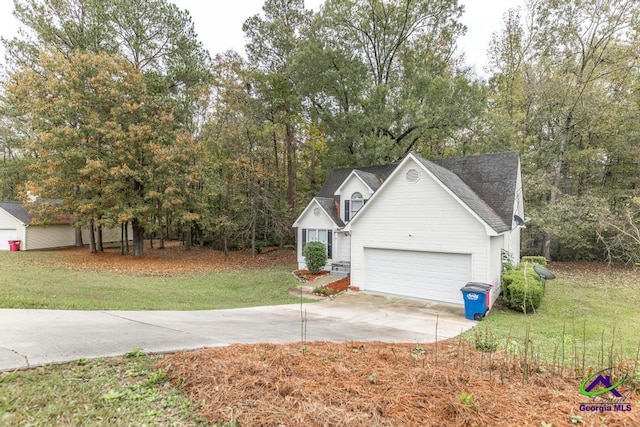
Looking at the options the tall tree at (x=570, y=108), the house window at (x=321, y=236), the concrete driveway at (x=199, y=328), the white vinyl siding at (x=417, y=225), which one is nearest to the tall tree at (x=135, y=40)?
the house window at (x=321, y=236)

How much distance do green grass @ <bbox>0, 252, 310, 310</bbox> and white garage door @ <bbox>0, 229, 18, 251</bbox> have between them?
9920 millimetres

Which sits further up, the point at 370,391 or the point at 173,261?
the point at 370,391

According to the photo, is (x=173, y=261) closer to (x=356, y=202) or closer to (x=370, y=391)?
(x=356, y=202)

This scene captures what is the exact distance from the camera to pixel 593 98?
1986 cm

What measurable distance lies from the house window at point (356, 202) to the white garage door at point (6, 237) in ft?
85.0

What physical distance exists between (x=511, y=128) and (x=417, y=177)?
41.6 ft

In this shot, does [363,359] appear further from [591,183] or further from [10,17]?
[10,17]

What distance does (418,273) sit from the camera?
11828 millimetres

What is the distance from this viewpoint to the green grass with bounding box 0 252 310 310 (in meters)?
8.42

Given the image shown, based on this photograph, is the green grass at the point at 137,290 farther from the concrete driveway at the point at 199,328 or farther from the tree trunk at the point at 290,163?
the tree trunk at the point at 290,163

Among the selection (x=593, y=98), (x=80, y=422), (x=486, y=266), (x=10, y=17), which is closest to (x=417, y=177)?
(x=486, y=266)

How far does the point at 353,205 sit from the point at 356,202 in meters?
0.26

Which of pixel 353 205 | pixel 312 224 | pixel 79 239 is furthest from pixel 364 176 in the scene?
pixel 79 239

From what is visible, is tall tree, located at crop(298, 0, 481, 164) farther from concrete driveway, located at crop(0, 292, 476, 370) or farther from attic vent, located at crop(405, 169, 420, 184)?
concrete driveway, located at crop(0, 292, 476, 370)
